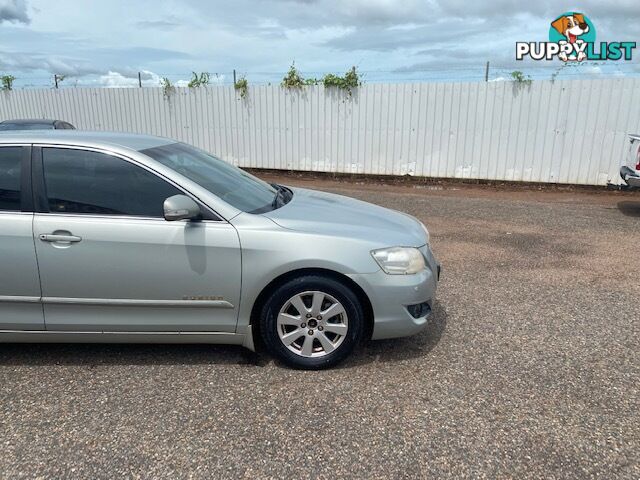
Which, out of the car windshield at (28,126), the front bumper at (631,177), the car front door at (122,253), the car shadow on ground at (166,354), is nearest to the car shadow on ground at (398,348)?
the car shadow on ground at (166,354)

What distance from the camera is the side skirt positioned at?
3398mm

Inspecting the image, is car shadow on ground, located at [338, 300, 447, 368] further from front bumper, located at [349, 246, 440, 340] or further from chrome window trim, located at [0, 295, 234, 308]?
chrome window trim, located at [0, 295, 234, 308]

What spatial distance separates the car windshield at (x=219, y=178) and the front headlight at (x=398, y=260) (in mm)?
908

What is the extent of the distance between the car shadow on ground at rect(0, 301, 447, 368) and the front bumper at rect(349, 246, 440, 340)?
29 cm

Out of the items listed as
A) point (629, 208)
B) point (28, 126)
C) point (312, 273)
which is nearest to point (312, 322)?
point (312, 273)

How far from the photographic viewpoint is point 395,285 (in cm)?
334

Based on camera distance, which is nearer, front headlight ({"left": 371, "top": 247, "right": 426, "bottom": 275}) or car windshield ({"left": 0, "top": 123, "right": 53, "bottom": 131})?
front headlight ({"left": 371, "top": 247, "right": 426, "bottom": 275})

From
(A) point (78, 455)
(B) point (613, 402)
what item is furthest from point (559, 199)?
(A) point (78, 455)

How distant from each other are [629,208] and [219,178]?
8.64 m

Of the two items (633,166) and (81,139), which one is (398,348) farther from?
(633,166)

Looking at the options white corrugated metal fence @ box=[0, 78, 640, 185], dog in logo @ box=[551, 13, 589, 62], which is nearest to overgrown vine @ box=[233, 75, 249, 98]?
white corrugated metal fence @ box=[0, 78, 640, 185]

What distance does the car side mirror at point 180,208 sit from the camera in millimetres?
3160

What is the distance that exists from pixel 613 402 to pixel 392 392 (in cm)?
133

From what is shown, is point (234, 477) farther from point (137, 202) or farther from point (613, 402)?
point (613, 402)
